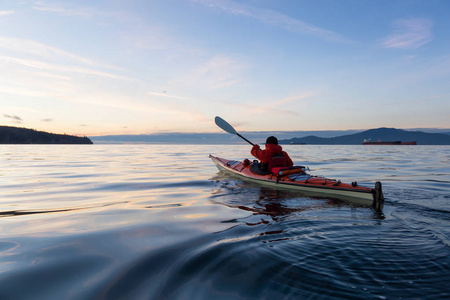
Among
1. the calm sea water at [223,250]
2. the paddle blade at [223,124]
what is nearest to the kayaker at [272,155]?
the calm sea water at [223,250]

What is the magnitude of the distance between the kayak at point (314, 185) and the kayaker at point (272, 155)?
323mm

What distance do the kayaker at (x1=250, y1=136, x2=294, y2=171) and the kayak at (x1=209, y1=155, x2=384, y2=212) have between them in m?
0.32

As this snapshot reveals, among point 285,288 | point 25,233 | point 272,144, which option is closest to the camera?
point 285,288

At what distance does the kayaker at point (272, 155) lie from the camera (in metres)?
8.77

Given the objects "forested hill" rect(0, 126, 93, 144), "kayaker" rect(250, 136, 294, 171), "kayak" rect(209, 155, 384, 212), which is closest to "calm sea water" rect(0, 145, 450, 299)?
"kayak" rect(209, 155, 384, 212)

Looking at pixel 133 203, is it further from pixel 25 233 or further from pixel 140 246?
pixel 140 246

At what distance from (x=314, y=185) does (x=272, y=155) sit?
6.28ft

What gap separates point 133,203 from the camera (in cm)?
653

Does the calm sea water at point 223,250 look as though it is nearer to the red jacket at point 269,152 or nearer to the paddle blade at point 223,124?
the red jacket at point 269,152

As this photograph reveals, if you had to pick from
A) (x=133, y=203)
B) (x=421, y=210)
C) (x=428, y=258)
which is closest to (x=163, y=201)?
(x=133, y=203)

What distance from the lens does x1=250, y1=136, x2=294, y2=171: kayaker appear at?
8773 millimetres

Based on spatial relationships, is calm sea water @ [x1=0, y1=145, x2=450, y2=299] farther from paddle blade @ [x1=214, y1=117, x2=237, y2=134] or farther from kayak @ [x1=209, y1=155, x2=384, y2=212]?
paddle blade @ [x1=214, y1=117, x2=237, y2=134]

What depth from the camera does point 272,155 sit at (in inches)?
354

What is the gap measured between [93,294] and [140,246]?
1219 mm
